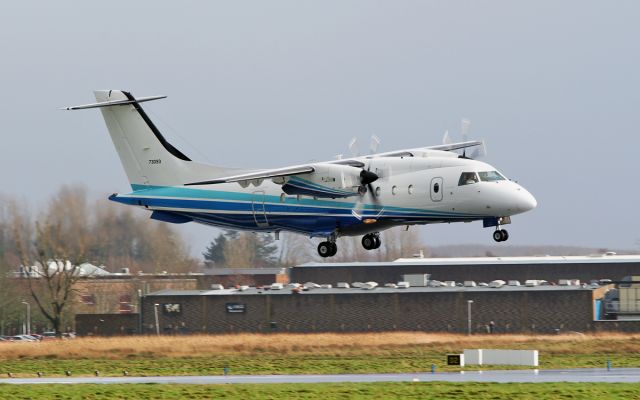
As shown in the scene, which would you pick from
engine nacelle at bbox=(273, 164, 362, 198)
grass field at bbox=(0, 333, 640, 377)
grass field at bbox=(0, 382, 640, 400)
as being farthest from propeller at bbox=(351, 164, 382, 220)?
grass field at bbox=(0, 333, 640, 377)

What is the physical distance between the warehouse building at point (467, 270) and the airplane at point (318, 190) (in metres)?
42.3

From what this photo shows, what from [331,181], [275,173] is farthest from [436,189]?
[275,173]

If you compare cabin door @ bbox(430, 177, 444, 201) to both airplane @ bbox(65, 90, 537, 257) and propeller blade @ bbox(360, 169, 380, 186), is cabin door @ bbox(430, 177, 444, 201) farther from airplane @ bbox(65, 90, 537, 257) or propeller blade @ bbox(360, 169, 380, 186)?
propeller blade @ bbox(360, 169, 380, 186)

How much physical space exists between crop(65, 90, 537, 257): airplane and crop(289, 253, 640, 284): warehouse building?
1666 inches

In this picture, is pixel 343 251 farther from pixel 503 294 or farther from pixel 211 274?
pixel 503 294

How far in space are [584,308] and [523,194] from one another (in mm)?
35466

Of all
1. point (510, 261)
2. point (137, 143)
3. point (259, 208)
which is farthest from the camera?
point (510, 261)

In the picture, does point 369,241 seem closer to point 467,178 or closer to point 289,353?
point 467,178

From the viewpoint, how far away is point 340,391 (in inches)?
1593

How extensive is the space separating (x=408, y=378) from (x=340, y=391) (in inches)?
322

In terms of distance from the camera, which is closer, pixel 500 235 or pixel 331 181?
pixel 500 235

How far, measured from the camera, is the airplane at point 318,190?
4784cm

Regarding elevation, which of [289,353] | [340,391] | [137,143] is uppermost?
[137,143]

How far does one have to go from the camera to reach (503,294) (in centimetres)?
8144
